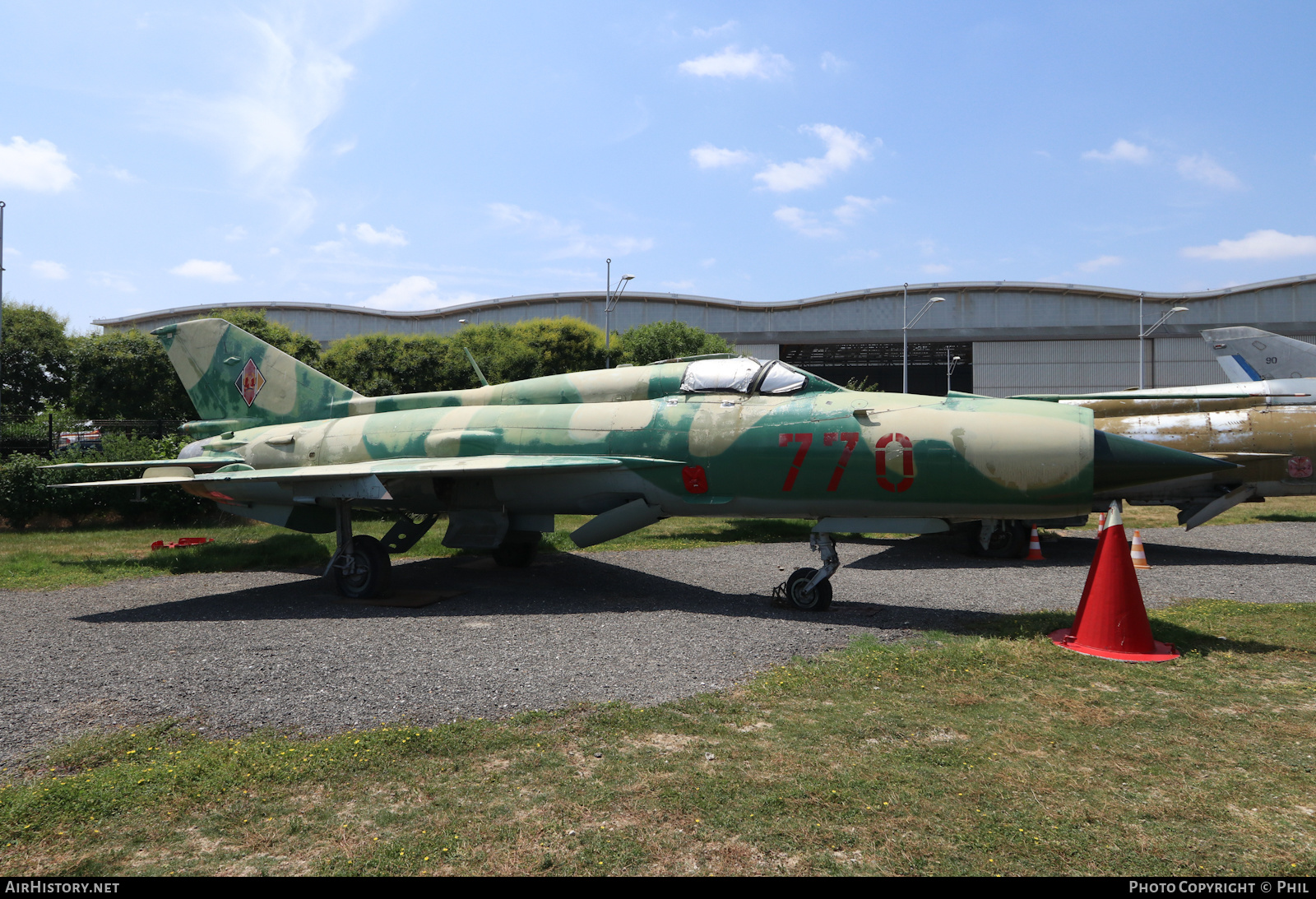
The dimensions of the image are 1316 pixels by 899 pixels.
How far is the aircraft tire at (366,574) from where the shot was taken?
918cm

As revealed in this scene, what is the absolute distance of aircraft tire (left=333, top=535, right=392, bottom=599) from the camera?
918 centimetres

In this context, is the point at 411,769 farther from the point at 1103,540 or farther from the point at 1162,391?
the point at 1162,391

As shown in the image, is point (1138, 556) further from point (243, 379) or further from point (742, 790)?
point (243, 379)

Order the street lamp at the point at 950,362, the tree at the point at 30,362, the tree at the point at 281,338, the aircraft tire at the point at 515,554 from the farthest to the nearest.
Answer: the street lamp at the point at 950,362 < the tree at the point at 30,362 < the tree at the point at 281,338 < the aircraft tire at the point at 515,554

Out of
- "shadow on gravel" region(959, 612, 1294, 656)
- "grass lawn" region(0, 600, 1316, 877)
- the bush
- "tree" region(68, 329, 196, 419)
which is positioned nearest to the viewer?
"grass lawn" region(0, 600, 1316, 877)

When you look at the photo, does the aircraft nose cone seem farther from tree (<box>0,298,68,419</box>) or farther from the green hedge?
tree (<box>0,298,68,419</box>)

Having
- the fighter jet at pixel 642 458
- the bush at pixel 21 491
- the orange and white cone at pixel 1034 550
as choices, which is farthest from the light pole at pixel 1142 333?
the bush at pixel 21 491

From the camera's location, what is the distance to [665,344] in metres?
31.4

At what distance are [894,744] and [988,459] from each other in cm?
379

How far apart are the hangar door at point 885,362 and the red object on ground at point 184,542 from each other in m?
42.6

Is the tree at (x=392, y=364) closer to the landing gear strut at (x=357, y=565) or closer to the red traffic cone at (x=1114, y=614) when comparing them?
the landing gear strut at (x=357, y=565)

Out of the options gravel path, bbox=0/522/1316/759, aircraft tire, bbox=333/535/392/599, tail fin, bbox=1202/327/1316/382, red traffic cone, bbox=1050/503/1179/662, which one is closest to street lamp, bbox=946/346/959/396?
tail fin, bbox=1202/327/1316/382

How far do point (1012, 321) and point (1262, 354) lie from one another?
110 feet

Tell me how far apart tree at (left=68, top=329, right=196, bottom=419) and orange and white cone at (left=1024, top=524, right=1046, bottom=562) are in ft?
87.8
